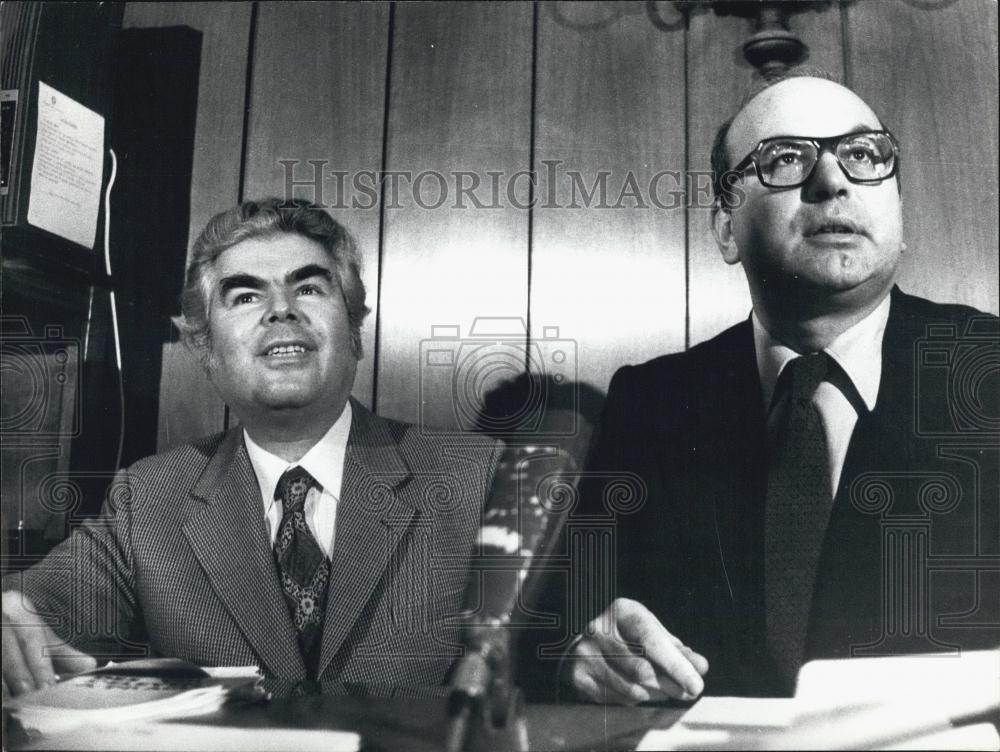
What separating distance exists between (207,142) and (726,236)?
102 centimetres

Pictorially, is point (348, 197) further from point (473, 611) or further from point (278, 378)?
point (473, 611)

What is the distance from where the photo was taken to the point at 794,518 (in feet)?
6.30

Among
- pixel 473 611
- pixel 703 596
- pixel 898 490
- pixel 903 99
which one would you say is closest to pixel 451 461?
pixel 473 611

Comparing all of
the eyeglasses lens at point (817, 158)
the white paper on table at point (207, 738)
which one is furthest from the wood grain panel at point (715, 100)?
the white paper on table at point (207, 738)

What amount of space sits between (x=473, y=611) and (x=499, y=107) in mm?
963

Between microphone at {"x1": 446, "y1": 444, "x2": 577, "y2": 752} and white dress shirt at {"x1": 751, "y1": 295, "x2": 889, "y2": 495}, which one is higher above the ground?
white dress shirt at {"x1": 751, "y1": 295, "x2": 889, "y2": 495}

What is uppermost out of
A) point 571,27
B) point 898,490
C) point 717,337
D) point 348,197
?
point 571,27

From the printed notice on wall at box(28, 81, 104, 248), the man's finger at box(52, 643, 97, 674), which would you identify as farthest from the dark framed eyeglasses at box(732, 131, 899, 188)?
the man's finger at box(52, 643, 97, 674)

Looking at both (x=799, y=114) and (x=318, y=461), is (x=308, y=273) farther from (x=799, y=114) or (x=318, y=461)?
(x=799, y=114)

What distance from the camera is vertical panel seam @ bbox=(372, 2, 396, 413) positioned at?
1952 mm

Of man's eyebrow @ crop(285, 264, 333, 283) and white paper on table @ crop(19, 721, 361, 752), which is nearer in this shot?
white paper on table @ crop(19, 721, 361, 752)

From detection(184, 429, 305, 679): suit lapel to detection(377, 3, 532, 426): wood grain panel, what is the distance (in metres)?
0.31

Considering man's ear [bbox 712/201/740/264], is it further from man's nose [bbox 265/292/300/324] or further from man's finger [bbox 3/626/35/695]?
man's finger [bbox 3/626/35/695]

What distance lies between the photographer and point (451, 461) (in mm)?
1943
